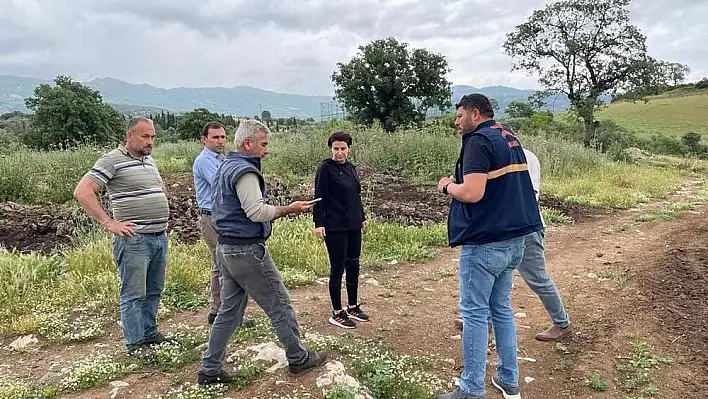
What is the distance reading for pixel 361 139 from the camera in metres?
15.1

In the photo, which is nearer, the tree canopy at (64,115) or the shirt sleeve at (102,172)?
the shirt sleeve at (102,172)

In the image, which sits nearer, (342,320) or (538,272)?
(538,272)

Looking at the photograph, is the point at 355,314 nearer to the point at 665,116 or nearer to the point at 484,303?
the point at 484,303

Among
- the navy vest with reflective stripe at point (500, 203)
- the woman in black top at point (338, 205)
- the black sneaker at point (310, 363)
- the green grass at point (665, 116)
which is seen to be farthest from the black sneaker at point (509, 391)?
the green grass at point (665, 116)

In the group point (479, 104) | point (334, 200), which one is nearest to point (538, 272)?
point (479, 104)

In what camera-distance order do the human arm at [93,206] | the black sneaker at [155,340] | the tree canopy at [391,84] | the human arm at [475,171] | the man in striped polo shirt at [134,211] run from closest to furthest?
the human arm at [475,171] → the human arm at [93,206] → the man in striped polo shirt at [134,211] → the black sneaker at [155,340] → the tree canopy at [391,84]

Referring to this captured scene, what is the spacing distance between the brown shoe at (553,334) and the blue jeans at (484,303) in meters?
1.05

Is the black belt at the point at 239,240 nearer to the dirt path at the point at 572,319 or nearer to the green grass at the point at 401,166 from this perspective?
the dirt path at the point at 572,319

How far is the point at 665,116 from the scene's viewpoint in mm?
44844

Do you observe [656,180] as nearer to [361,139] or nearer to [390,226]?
[361,139]

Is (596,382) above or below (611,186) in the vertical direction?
below

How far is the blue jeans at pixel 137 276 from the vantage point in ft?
12.4

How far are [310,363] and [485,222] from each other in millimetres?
1456

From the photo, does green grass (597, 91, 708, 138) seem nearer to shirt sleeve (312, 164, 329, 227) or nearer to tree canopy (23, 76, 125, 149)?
tree canopy (23, 76, 125, 149)
